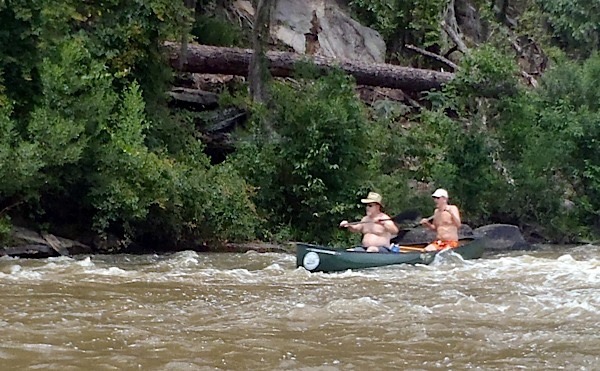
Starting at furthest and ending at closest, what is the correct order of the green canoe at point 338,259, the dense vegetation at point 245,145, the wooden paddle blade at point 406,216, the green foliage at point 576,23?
1. the green foliage at point 576,23
2. the wooden paddle blade at point 406,216
3. the dense vegetation at point 245,145
4. the green canoe at point 338,259

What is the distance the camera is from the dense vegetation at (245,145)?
44.5 ft

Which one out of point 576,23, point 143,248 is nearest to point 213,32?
point 143,248

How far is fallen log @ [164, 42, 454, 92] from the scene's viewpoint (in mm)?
19578

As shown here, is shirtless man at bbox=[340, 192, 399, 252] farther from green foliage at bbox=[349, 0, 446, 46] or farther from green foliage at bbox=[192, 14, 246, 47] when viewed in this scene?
green foliage at bbox=[349, 0, 446, 46]

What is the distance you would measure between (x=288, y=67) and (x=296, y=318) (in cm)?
1373

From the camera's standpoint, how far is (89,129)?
14.0 metres

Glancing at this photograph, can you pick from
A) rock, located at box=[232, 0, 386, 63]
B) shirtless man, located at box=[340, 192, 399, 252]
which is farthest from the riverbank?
rock, located at box=[232, 0, 386, 63]

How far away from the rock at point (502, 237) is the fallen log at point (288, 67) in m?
5.25

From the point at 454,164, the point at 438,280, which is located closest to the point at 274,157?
Answer: the point at 454,164

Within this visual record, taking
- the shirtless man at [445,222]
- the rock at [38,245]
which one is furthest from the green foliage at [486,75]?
the rock at [38,245]

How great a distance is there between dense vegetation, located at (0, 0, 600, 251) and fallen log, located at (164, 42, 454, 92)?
78 centimetres

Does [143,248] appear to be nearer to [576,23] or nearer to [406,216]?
[406,216]

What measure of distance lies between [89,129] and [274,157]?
479 cm

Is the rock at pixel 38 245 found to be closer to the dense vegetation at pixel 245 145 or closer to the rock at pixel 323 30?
the dense vegetation at pixel 245 145
